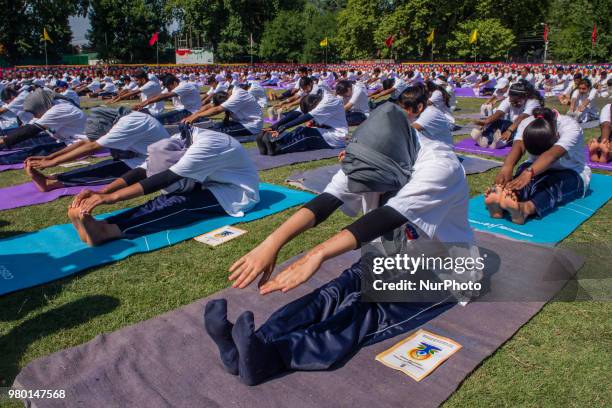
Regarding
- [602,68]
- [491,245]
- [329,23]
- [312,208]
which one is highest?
[329,23]

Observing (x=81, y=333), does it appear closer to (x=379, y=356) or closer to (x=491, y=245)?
(x=379, y=356)

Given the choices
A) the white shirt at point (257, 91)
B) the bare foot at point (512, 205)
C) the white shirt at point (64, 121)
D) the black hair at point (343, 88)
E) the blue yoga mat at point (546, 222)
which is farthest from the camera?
the white shirt at point (257, 91)

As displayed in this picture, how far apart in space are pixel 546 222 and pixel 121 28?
5251cm

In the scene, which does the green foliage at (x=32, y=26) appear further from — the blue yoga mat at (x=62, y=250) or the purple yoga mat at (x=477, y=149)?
the blue yoga mat at (x=62, y=250)

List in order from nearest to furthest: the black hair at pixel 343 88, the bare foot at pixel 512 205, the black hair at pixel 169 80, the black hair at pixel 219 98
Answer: the bare foot at pixel 512 205
the black hair at pixel 219 98
the black hair at pixel 343 88
the black hair at pixel 169 80

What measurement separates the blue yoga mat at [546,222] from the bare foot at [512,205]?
71mm

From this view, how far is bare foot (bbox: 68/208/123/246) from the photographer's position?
163 inches

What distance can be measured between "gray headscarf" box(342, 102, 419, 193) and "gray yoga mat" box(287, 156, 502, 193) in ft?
11.9

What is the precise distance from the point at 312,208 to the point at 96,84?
21784 millimetres

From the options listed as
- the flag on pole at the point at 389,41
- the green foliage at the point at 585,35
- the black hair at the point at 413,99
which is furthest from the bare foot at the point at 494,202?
the green foliage at the point at 585,35

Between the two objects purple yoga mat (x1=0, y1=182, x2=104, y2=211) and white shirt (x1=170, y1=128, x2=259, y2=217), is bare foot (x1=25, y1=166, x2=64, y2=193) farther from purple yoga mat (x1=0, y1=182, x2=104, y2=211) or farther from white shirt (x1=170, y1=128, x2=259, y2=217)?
white shirt (x1=170, y1=128, x2=259, y2=217)

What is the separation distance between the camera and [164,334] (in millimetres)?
2812

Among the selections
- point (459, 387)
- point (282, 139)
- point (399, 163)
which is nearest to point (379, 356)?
point (459, 387)

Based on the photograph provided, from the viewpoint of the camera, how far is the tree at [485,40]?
3866 cm
